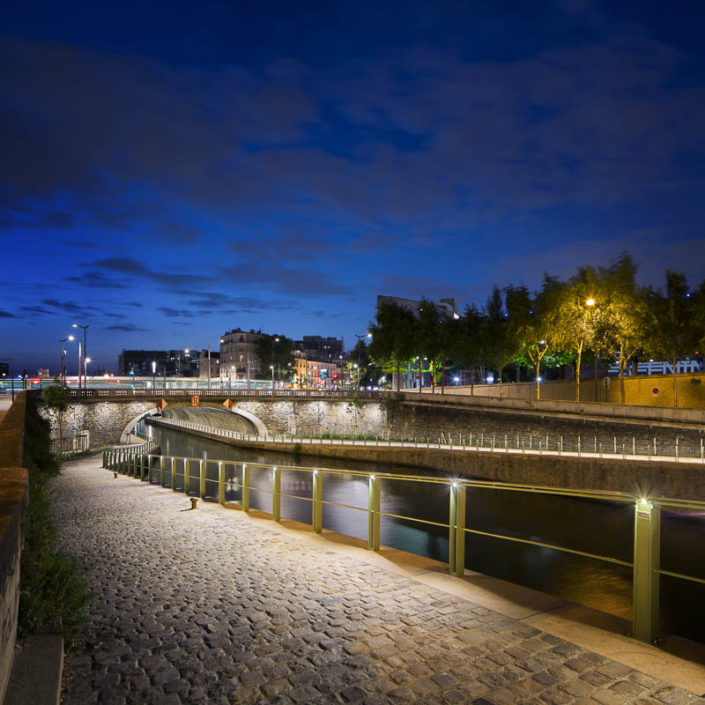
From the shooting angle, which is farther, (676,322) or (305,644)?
(676,322)

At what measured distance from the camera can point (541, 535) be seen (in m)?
23.6

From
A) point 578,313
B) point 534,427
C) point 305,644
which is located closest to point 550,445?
point 534,427

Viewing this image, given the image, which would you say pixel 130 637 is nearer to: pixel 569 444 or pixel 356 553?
pixel 356 553

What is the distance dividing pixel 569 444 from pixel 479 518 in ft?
42.8

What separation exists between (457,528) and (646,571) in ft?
8.13

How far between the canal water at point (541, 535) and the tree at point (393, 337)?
1043 inches

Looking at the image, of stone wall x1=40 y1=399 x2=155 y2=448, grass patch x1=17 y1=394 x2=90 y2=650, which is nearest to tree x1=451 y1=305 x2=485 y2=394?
stone wall x1=40 y1=399 x2=155 y2=448

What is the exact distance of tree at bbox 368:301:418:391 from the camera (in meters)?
63.4

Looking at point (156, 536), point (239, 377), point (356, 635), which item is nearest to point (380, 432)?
point (156, 536)

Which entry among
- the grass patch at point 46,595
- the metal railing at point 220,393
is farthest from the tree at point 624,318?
the grass patch at point 46,595

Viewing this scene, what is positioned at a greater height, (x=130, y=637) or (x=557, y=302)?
(x=557, y=302)

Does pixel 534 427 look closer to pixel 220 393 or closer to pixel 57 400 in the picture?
pixel 220 393

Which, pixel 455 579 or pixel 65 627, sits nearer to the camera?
pixel 65 627

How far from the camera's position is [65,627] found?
5234 mm
